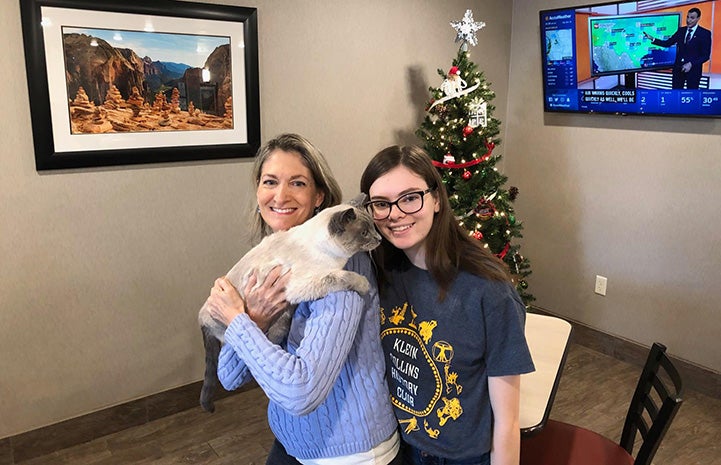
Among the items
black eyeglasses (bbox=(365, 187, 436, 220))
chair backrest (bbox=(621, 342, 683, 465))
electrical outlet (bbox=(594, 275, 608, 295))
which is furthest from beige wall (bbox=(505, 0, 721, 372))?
black eyeglasses (bbox=(365, 187, 436, 220))

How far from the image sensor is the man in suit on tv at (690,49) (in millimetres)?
3023

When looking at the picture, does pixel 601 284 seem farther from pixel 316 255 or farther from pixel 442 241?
pixel 316 255

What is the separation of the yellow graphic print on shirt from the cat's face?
0.23 m

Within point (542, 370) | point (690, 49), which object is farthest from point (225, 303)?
point (690, 49)

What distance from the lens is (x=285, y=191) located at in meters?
1.52

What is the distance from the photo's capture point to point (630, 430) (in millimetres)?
1882

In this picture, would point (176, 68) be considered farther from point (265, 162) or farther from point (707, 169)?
point (707, 169)

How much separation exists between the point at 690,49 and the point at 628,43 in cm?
36

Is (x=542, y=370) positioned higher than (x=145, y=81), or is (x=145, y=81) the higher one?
(x=145, y=81)

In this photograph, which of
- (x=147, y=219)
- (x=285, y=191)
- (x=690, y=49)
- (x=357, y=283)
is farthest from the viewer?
(x=690, y=49)

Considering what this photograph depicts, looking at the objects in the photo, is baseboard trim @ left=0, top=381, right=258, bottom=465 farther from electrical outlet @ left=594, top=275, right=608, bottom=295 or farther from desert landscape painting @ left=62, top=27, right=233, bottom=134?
electrical outlet @ left=594, top=275, right=608, bottom=295

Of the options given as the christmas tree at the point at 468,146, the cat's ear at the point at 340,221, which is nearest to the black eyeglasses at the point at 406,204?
the cat's ear at the point at 340,221

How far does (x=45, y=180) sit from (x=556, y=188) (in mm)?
3227

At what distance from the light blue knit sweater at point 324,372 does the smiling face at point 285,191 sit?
0.90ft
